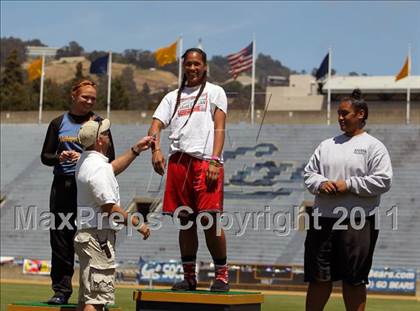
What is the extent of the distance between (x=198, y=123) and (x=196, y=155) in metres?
0.27

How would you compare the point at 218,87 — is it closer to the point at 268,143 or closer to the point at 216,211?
the point at 216,211

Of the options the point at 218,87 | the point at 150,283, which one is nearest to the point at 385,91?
the point at 150,283

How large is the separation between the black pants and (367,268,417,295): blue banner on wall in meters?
19.1

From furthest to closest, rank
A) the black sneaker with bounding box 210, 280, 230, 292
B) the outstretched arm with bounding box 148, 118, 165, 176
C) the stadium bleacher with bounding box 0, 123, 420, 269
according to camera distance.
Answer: the stadium bleacher with bounding box 0, 123, 420, 269
the black sneaker with bounding box 210, 280, 230, 292
the outstretched arm with bounding box 148, 118, 165, 176

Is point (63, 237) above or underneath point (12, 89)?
underneath

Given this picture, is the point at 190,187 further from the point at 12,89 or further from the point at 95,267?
the point at 12,89

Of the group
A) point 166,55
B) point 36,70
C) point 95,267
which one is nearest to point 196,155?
point 95,267

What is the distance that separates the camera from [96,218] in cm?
824

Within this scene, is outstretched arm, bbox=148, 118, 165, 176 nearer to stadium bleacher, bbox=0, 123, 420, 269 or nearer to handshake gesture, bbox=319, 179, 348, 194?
handshake gesture, bbox=319, 179, 348, 194

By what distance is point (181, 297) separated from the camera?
27.9ft

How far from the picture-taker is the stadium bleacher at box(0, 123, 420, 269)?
33156mm

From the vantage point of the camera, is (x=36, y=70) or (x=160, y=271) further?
(x=36, y=70)

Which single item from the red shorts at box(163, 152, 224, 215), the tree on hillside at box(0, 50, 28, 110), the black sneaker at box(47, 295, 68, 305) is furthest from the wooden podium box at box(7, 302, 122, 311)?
the tree on hillside at box(0, 50, 28, 110)

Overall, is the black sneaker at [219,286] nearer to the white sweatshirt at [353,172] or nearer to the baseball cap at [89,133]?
the white sweatshirt at [353,172]
